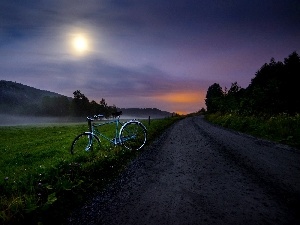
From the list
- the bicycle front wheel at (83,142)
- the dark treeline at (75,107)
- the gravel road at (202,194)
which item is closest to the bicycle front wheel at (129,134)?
the bicycle front wheel at (83,142)

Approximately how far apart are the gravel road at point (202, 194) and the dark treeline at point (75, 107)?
12910 cm

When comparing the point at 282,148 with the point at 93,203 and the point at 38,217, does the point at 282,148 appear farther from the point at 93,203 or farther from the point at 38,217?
the point at 38,217

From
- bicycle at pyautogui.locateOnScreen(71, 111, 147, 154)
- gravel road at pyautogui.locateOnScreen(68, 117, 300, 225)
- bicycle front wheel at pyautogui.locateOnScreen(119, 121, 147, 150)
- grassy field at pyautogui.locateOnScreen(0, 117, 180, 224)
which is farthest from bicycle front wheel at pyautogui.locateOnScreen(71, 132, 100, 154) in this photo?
gravel road at pyautogui.locateOnScreen(68, 117, 300, 225)

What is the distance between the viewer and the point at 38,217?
4.99 m

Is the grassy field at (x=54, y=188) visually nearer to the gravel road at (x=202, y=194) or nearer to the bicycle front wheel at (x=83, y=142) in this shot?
the gravel road at (x=202, y=194)

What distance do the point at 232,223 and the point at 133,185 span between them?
3.21 meters

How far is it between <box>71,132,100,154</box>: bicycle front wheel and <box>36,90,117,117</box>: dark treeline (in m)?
125

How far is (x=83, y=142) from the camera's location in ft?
37.6

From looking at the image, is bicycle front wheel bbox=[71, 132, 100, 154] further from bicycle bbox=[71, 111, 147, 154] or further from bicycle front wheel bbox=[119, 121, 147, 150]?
bicycle front wheel bbox=[119, 121, 147, 150]

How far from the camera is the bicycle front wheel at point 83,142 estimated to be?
36.0 feet

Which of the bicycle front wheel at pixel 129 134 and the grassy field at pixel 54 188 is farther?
the bicycle front wheel at pixel 129 134

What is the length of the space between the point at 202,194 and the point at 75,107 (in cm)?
14522

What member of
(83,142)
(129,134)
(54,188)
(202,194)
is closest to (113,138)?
(129,134)

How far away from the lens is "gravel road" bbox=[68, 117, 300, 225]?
193 inches
